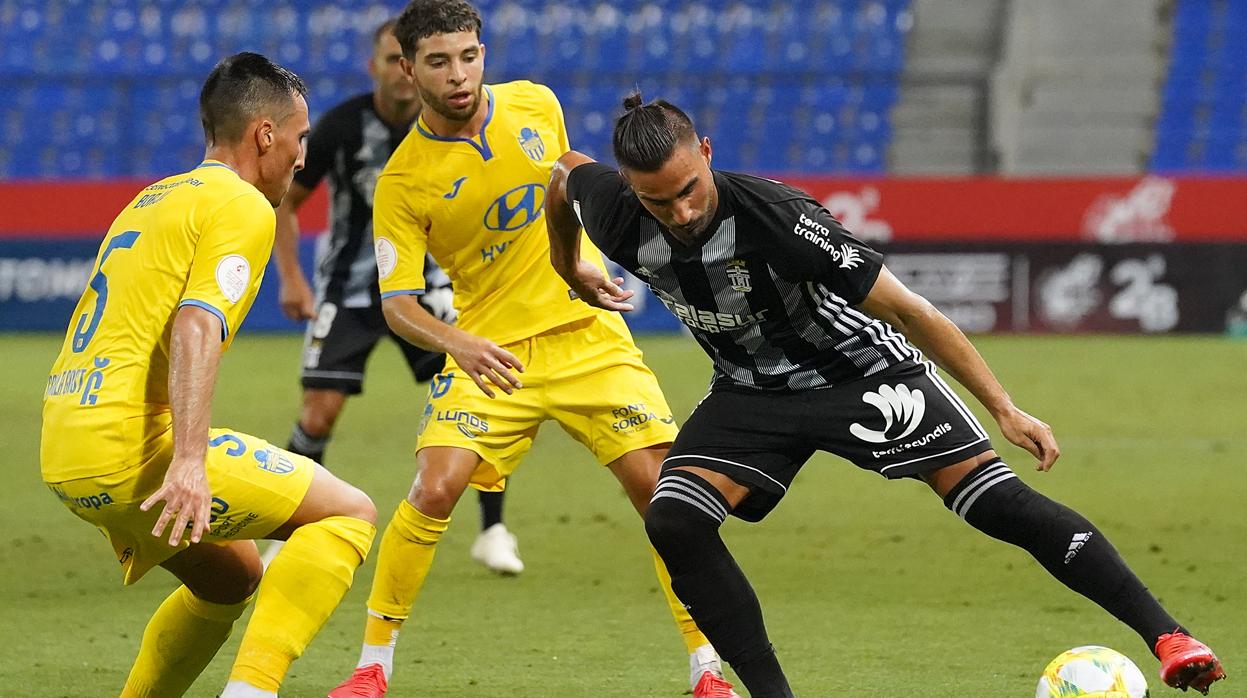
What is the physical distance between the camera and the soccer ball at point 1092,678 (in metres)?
4.25

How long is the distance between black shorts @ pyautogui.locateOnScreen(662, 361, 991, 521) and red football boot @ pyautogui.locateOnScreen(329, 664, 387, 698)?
3.54ft

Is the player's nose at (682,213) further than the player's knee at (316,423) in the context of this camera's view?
No

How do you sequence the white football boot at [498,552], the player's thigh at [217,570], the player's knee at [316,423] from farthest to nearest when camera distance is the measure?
the player's knee at [316,423] → the white football boot at [498,552] → the player's thigh at [217,570]

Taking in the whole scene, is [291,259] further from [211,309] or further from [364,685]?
[211,309]

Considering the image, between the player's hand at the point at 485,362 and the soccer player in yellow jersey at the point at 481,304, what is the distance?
0.49 feet

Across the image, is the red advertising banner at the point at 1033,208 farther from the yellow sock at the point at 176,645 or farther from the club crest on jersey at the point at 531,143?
the yellow sock at the point at 176,645

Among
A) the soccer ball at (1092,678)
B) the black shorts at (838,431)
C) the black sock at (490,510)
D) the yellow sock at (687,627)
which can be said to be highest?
the black shorts at (838,431)

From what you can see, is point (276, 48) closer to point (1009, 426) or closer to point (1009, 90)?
point (1009, 90)

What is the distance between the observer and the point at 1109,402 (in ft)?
39.6

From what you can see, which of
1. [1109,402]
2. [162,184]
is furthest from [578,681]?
[1109,402]

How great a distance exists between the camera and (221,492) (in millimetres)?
4043

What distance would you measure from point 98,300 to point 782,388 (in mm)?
1845

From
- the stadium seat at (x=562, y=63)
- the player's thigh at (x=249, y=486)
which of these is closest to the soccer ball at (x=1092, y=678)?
the player's thigh at (x=249, y=486)

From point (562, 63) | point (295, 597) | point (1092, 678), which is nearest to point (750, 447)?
point (1092, 678)
